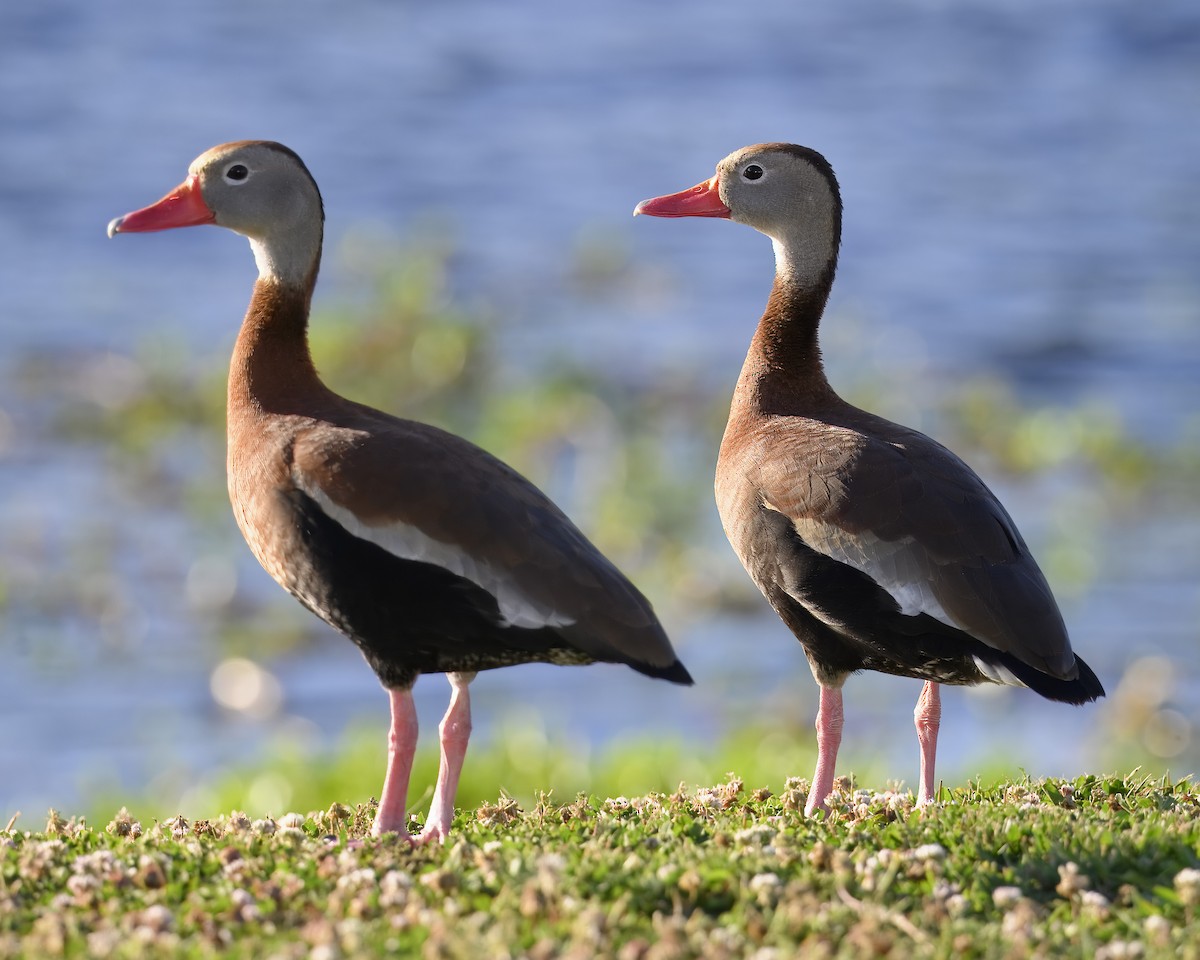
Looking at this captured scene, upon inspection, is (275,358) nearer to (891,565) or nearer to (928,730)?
(891,565)

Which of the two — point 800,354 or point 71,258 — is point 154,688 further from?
point 71,258

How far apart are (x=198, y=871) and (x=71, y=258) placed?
527 inches

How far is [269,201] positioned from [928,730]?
2.73 metres

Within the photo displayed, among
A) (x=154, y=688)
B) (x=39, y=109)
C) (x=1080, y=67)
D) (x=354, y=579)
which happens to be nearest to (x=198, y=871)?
(x=354, y=579)

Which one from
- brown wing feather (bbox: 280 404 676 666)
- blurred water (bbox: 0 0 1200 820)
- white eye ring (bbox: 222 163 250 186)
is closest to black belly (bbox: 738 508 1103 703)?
brown wing feather (bbox: 280 404 676 666)

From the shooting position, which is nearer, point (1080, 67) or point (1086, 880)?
point (1086, 880)

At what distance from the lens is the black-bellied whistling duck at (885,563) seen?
5.56 m

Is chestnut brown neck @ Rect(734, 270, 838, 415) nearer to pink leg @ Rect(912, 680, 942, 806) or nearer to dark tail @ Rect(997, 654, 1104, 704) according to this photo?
pink leg @ Rect(912, 680, 942, 806)

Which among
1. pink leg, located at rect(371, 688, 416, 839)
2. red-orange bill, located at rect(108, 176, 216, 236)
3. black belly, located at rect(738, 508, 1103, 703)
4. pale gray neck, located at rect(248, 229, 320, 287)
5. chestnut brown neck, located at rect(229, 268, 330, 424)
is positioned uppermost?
red-orange bill, located at rect(108, 176, 216, 236)

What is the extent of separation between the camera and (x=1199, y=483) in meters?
13.1

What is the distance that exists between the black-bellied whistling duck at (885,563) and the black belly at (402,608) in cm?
78

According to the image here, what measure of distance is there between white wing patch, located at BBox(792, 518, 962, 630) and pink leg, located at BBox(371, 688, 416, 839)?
1320 millimetres

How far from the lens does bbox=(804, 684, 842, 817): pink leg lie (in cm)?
578

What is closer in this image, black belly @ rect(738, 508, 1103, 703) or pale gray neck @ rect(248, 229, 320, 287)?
black belly @ rect(738, 508, 1103, 703)
